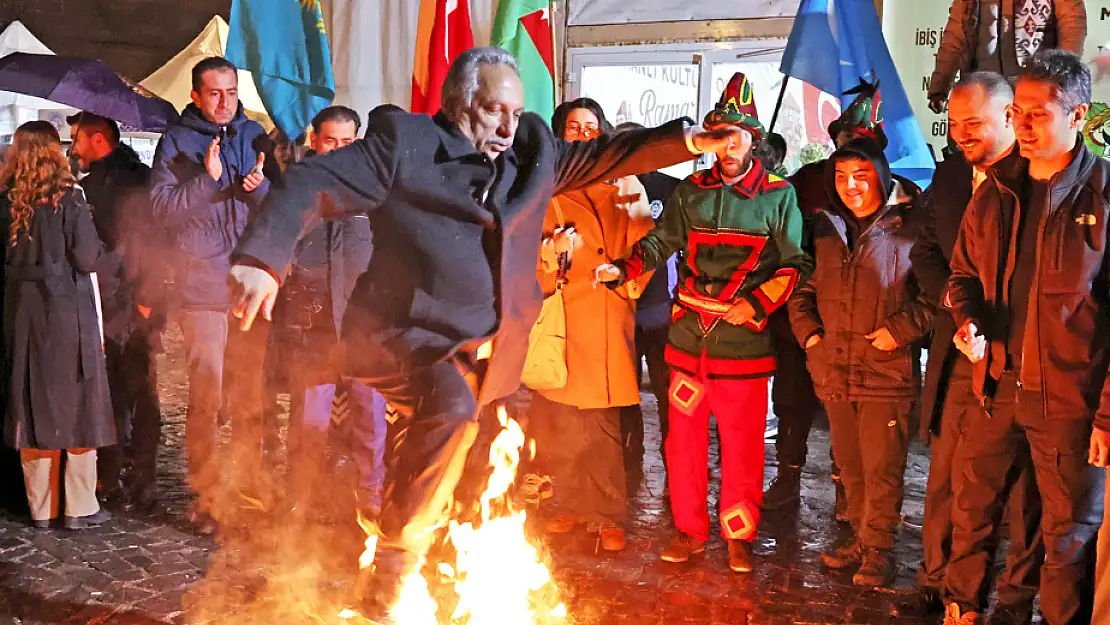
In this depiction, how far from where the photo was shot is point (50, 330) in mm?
6113

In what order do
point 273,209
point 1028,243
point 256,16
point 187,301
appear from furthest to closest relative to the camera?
point 256,16
point 187,301
point 1028,243
point 273,209

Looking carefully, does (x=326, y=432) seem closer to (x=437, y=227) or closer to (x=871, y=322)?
(x=437, y=227)

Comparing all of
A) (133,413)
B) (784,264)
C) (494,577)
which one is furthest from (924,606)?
(133,413)

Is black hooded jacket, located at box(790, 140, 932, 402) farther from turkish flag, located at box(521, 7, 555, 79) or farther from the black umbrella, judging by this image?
the black umbrella

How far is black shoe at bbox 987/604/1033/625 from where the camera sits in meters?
4.70

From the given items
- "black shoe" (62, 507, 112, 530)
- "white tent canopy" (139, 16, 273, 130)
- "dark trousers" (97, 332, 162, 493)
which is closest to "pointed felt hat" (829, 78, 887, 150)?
"dark trousers" (97, 332, 162, 493)

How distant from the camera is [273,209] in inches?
145

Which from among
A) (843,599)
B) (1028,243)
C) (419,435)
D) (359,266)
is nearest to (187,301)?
(359,266)

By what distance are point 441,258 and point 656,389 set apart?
10.8 feet

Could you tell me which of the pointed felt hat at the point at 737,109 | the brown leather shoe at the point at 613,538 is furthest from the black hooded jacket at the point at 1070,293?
the brown leather shoe at the point at 613,538

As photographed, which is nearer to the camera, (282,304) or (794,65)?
(282,304)

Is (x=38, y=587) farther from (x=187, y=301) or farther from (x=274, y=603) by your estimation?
(x=187, y=301)

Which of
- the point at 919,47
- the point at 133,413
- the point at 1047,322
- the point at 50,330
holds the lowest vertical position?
the point at 133,413

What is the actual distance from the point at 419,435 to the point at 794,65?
14.9 feet
